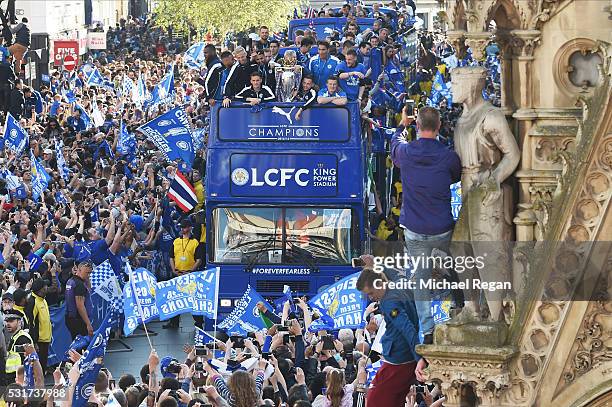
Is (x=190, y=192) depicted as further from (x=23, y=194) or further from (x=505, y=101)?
(x=505, y=101)

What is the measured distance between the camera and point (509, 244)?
8.56 m

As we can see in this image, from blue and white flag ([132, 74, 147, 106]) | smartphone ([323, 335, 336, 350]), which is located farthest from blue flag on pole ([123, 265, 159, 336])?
blue and white flag ([132, 74, 147, 106])

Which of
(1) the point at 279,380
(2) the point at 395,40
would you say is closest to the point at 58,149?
(2) the point at 395,40

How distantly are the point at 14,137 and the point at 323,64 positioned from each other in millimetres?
6243

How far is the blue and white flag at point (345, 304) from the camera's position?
1714cm

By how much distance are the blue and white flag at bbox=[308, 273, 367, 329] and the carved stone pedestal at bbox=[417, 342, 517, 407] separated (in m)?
8.67

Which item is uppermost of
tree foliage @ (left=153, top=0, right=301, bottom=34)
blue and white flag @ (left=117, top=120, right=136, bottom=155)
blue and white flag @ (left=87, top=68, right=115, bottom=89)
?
tree foliage @ (left=153, top=0, right=301, bottom=34)

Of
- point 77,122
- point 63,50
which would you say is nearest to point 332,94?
point 77,122

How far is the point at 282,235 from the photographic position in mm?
23031

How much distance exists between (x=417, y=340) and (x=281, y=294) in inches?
503

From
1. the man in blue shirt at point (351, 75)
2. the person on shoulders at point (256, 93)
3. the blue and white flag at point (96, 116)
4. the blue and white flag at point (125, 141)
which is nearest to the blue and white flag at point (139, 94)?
the blue and white flag at point (96, 116)

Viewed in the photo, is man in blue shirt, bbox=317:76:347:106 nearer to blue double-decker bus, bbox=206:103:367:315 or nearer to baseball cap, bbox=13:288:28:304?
blue double-decker bus, bbox=206:103:367:315

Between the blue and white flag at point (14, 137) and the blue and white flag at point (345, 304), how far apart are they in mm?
13880

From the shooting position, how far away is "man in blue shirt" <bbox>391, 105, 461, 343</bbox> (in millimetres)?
9219
